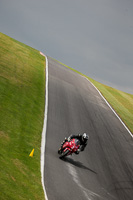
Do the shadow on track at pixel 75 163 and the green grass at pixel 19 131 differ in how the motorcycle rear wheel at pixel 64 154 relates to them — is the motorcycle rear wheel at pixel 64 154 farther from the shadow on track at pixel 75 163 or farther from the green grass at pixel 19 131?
the green grass at pixel 19 131

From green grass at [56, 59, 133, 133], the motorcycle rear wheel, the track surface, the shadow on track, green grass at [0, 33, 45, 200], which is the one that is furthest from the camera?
green grass at [56, 59, 133, 133]

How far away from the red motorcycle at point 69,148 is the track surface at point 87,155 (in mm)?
320

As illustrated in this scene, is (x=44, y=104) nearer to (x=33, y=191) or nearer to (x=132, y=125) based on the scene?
(x=132, y=125)

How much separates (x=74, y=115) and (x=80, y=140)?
30.4 ft

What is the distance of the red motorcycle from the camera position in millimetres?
15227

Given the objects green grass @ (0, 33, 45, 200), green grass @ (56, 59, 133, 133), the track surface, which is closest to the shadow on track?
the track surface

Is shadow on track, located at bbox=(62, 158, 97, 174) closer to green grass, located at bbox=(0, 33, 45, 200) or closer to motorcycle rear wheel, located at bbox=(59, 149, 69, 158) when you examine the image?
motorcycle rear wheel, located at bbox=(59, 149, 69, 158)

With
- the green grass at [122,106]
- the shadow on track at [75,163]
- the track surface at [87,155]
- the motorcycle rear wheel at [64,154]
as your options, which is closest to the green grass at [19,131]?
the track surface at [87,155]

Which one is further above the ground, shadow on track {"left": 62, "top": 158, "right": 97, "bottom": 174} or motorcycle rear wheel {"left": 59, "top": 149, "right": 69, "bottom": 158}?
motorcycle rear wheel {"left": 59, "top": 149, "right": 69, "bottom": 158}

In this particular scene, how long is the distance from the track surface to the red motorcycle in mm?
320

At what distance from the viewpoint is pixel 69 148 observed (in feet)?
50.2

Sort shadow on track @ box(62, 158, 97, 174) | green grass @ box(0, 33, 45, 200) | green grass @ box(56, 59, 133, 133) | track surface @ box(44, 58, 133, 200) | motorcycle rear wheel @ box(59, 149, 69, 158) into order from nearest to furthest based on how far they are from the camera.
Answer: green grass @ box(0, 33, 45, 200) → track surface @ box(44, 58, 133, 200) → motorcycle rear wheel @ box(59, 149, 69, 158) → shadow on track @ box(62, 158, 97, 174) → green grass @ box(56, 59, 133, 133)

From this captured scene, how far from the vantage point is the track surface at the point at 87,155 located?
508 inches

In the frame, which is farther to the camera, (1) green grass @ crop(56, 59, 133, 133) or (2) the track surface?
(1) green grass @ crop(56, 59, 133, 133)
